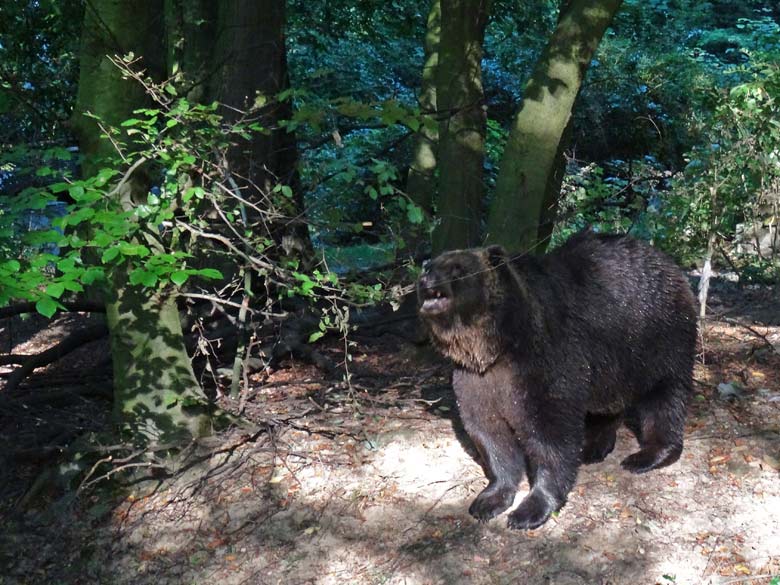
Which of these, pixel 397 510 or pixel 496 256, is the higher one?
pixel 496 256

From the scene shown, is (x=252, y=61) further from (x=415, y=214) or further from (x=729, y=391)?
(x=729, y=391)

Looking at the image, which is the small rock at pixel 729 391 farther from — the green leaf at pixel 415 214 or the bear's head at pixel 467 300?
the green leaf at pixel 415 214

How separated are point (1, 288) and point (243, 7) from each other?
4698mm

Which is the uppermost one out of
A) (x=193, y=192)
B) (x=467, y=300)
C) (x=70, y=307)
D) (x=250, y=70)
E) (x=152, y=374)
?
(x=250, y=70)

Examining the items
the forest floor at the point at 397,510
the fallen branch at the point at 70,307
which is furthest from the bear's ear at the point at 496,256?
the fallen branch at the point at 70,307

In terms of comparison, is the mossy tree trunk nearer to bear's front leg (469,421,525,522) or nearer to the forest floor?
the forest floor

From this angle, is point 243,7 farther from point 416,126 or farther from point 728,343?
point 728,343

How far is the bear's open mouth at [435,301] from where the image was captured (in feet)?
16.6

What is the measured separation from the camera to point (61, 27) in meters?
8.09

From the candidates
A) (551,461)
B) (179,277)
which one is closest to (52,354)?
(179,277)

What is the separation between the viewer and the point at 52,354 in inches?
312

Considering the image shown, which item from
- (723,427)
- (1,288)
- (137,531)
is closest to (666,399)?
(723,427)

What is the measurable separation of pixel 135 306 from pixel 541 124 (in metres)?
3.43

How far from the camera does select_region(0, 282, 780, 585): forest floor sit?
491 cm
